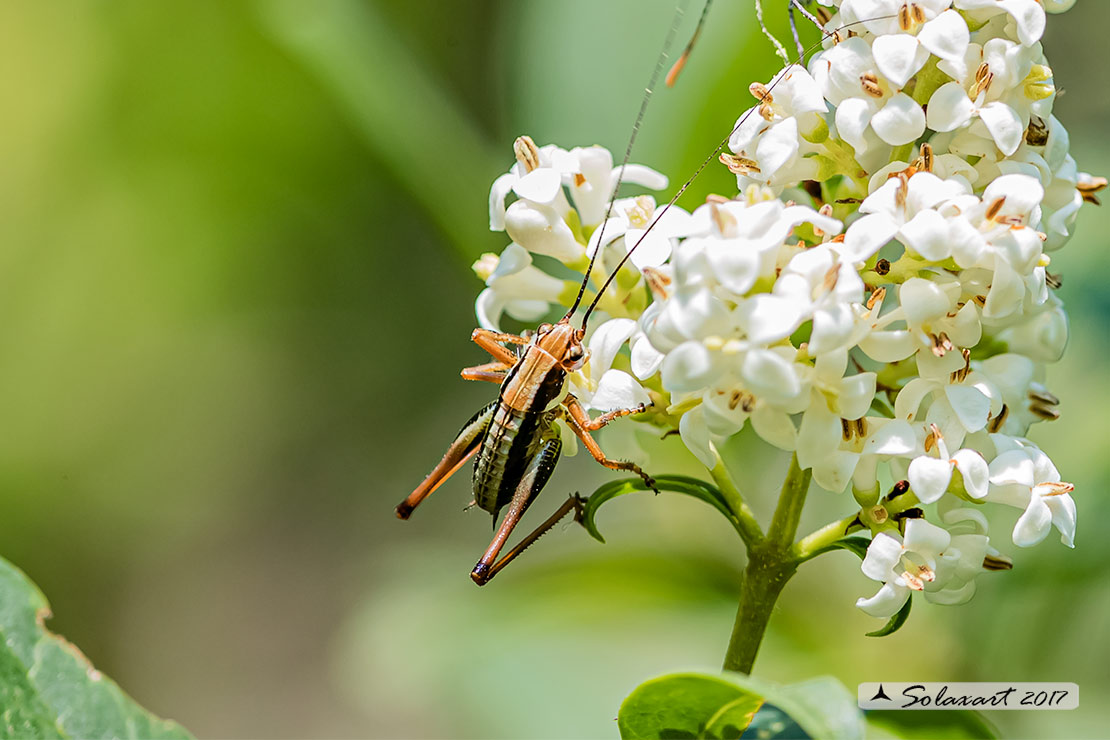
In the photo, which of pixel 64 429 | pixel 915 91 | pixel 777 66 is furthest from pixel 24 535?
pixel 915 91

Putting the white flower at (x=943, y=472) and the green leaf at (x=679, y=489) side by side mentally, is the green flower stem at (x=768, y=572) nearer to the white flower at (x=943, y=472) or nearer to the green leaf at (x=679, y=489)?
the green leaf at (x=679, y=489)

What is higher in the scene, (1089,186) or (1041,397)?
(1089,186)

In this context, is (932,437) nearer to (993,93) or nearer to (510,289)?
(993,93)

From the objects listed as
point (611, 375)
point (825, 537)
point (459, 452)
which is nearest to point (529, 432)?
point (459, 452)

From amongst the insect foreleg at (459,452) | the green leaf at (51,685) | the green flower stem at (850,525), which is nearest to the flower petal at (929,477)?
the green flower stem at (850,525)

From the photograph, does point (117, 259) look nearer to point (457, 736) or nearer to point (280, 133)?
point (280, 133)
